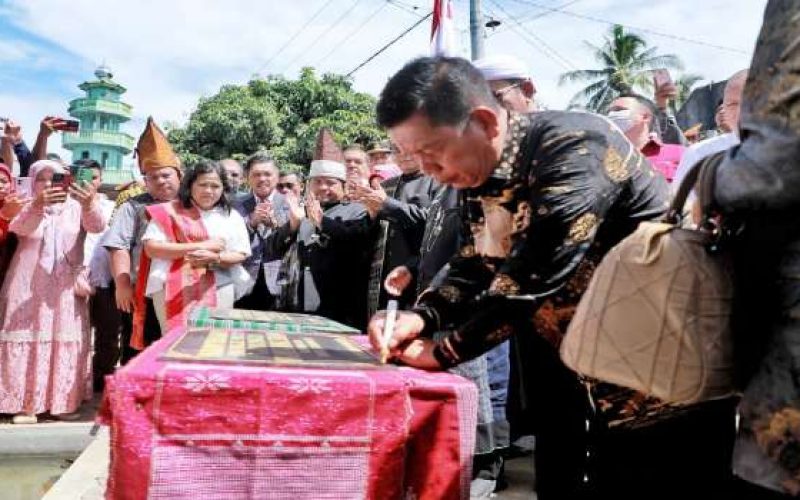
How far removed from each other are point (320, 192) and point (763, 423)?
3869 mm

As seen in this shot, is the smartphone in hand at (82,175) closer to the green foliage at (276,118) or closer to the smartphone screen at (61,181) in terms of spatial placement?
the smartphone screen at (61,181)

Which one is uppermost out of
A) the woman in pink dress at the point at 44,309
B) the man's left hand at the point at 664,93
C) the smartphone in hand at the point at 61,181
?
the man's left hand at the point at 664,93

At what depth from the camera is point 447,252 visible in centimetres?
307

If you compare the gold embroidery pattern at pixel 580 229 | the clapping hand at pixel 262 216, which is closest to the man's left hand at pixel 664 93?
the clapping hand at pixel 262 216

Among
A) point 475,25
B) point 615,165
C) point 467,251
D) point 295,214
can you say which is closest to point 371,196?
point 295,214

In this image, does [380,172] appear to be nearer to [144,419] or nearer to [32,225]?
[32,225]

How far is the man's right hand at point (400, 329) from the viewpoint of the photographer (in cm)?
178

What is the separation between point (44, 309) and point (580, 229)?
442 centimetres

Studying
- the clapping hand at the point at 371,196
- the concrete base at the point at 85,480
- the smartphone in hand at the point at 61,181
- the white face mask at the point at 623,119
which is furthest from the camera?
the smartphone in hand at the point at 61,181

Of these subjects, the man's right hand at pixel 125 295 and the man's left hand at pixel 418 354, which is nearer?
the man's left hand at pixel 418 354

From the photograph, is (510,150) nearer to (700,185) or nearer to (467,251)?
(467,251)

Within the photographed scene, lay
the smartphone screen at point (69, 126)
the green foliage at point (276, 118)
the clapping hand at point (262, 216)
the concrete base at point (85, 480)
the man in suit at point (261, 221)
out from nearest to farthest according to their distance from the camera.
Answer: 1. the concrete base at point (85, 480)
2. the man in suit at point (261, 221)
3. the clapping hand at point (262, 216)
4. the smartphone screen at point (69, 126)
5. the green foliage at point (276, 118)

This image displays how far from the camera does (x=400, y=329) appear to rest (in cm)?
180

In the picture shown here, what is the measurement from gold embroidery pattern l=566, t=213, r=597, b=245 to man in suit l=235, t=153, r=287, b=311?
3543 mm
